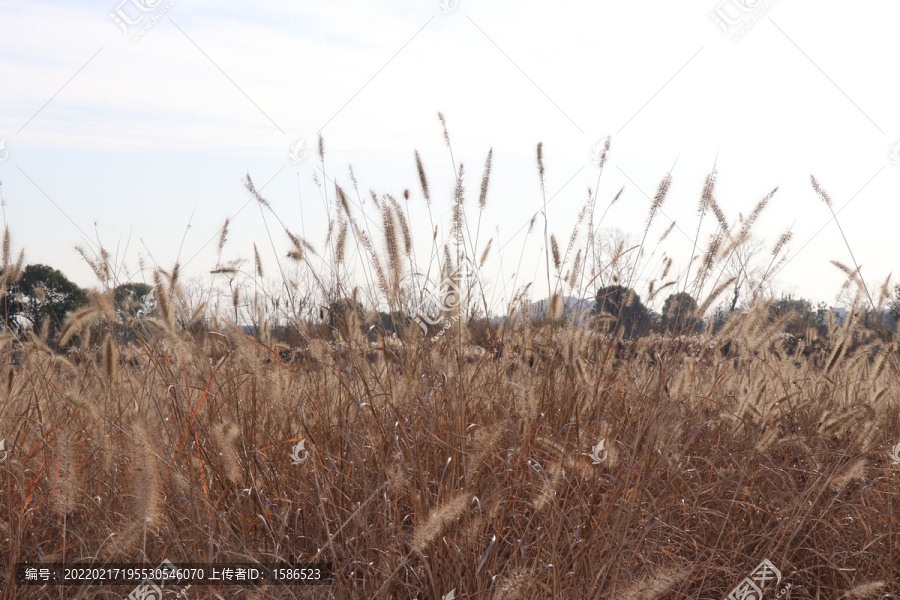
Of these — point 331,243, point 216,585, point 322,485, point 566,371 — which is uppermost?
point 331,243

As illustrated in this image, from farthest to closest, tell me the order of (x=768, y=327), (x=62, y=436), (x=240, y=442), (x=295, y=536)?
(x=768, y=327) → (x=240, y=442) → (x=295, y=536) → (x=62, y=436)

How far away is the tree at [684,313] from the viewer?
125 inches

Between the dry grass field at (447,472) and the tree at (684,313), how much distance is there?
65 millimetres

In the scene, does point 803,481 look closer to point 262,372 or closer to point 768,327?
point 768,327

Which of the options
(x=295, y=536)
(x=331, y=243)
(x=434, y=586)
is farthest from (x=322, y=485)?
(x=331, y=243)

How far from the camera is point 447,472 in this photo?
243cm

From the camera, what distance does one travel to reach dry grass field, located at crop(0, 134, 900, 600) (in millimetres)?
2143

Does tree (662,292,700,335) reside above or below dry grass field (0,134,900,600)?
above

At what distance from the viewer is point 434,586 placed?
6.63 ft

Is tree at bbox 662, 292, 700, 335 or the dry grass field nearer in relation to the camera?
the dry grass field

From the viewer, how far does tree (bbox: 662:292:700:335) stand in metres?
3.18

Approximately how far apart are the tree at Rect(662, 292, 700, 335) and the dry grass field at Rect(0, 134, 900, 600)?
0.21 ft

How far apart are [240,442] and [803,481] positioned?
2373 millimetres

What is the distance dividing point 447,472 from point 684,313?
1.60 metres
